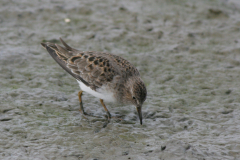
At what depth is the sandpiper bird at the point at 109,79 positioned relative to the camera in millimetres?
7043

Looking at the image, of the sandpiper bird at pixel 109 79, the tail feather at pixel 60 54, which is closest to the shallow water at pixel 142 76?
the sandpiper bird at pixel 109 79

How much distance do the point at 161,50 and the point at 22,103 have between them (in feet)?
15.2

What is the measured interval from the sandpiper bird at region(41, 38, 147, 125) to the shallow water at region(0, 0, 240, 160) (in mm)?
575

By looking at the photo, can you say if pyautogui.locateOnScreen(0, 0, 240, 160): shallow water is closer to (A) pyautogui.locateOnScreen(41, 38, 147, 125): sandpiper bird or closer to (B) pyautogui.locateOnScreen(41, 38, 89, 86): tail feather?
(A) pyautogui.locateOnScreen(41, 38, 147, 125): sandpiper bird

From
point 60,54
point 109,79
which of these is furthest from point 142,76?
point 60,54

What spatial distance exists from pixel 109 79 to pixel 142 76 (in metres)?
2.06

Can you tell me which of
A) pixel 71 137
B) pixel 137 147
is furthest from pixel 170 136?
pixel 71 137

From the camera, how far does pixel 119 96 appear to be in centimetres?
721

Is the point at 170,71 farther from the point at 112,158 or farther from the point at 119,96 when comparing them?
the point at 112,158

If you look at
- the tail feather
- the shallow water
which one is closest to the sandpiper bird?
the tail feather

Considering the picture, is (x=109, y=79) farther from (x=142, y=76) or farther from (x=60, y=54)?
(x=142, y=76)

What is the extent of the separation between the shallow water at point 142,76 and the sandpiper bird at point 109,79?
0.58 m

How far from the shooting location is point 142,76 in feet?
29.8

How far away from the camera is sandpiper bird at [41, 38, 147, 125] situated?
7.04 metres
